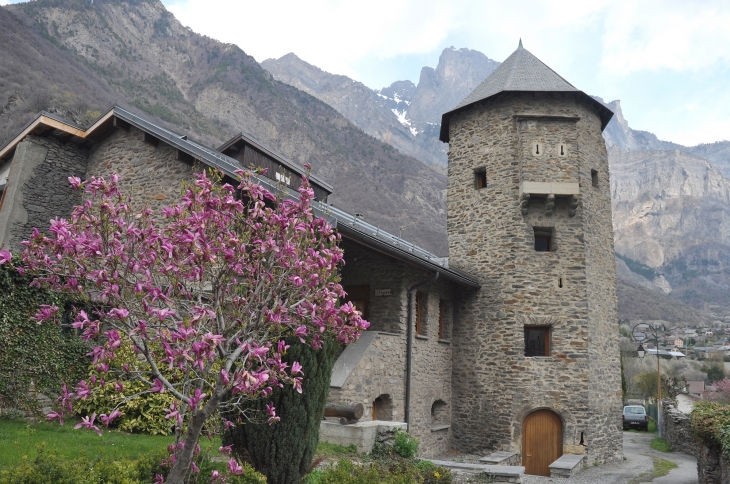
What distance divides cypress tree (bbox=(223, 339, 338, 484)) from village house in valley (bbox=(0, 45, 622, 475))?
17.0ft

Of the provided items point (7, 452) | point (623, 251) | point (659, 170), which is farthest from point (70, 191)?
point (659, 170)

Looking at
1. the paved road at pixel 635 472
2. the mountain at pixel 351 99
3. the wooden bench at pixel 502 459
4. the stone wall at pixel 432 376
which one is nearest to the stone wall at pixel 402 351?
the stone wall at pixel 432 376

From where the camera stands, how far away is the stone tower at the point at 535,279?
14.9 metres

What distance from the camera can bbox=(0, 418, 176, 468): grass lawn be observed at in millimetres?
6730

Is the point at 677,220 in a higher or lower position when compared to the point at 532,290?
higher

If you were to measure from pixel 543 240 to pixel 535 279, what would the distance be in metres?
1.41

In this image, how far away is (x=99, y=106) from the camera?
46062 mm

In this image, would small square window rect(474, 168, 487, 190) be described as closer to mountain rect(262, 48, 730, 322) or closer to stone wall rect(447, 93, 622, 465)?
stone wall rect(447, 93, 622, 465)

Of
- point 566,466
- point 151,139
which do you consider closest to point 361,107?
point 151,139

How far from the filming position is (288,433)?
6.96 m

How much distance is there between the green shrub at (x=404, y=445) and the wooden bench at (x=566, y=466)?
4918 millimetres

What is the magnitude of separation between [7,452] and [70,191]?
8710mm

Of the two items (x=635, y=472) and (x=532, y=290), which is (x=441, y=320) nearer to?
(x=532, y=290)

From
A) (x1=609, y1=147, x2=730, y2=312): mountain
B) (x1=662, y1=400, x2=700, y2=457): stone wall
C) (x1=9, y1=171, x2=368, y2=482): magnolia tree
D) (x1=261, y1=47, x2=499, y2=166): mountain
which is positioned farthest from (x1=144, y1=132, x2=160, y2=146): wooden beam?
(x1=261, y1=47, x2=499, y2=166): mountain
